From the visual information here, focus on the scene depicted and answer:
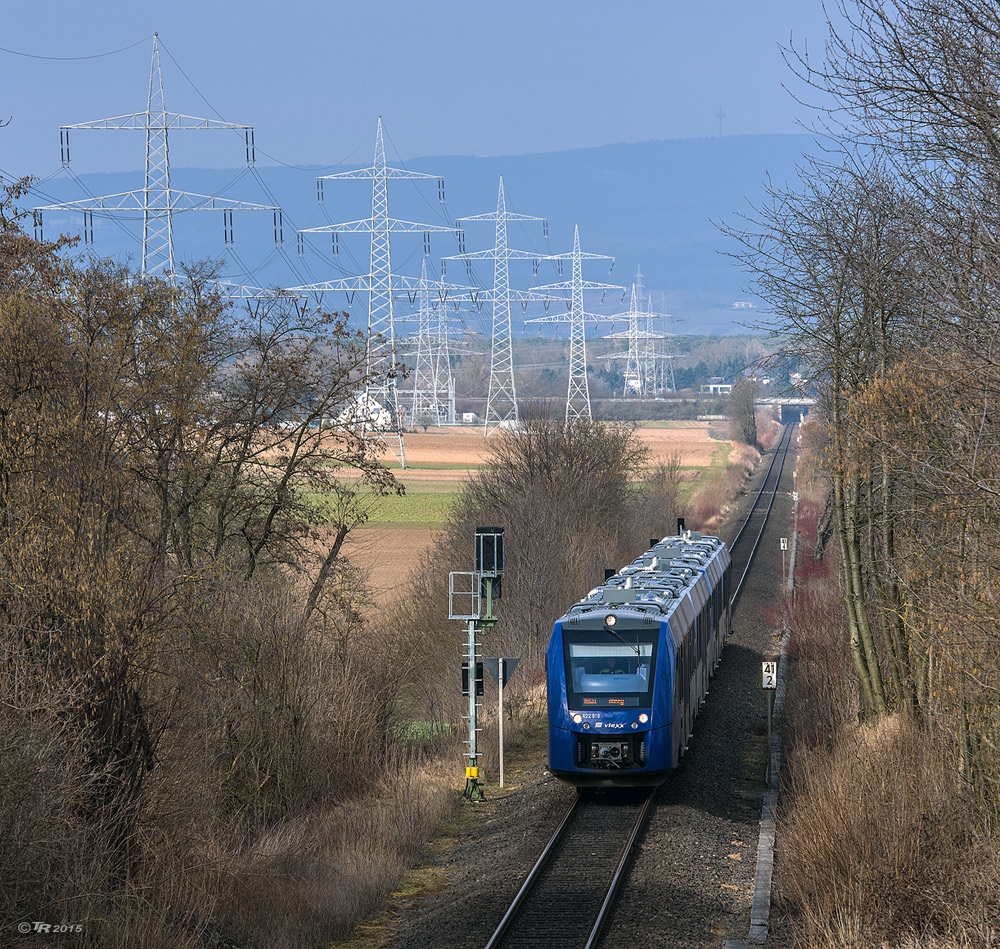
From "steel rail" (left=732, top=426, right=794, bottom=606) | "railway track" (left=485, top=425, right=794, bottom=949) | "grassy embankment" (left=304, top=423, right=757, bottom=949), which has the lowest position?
"grassy embankment" (left=304, top=423, right=757, bottom=949)

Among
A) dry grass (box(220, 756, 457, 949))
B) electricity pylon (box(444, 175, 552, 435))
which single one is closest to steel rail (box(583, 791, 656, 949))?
dry grass (box(220, 756, 457, 949))

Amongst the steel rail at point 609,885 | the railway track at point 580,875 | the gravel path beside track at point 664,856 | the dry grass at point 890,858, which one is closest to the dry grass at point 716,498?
the gravel path beside track at point 664,856

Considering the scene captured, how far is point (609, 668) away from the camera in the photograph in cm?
1805

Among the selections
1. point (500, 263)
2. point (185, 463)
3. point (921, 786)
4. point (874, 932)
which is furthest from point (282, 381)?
point (500, 263)

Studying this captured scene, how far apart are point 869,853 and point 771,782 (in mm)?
7662

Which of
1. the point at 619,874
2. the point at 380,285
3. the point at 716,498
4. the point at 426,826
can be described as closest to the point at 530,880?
the point at 619,874

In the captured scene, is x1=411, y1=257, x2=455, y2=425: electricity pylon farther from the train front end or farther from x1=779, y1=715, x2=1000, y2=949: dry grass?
x1=779, y1=715, x2=1000, y2=949: dry grass

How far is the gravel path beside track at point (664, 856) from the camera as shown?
42.7 feet

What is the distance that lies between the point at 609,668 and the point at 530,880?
4.50 metres

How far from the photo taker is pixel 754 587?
42.5m

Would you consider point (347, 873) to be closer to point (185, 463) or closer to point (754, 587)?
point (185, 463)

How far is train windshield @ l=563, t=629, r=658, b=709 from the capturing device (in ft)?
58.4

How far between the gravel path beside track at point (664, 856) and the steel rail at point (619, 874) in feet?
0.35

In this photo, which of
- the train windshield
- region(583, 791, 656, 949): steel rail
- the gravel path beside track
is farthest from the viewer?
the train windshield
